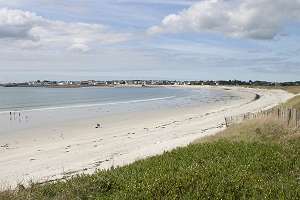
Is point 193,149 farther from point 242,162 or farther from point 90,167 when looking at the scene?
point 90,167

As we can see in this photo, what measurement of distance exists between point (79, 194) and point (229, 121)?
16.3 meters

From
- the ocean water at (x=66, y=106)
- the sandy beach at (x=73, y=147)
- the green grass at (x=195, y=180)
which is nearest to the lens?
the green grass at (x=195, y=180)

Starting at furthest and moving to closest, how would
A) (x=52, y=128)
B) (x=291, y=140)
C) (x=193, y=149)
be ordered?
(x=52, y=128) < (x=291, y=140) < (x=193, y=149)

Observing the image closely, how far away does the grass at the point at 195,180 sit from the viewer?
19.5 ft

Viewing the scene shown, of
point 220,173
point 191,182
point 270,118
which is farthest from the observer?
point 270,118

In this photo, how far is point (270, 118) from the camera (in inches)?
645

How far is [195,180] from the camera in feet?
21.1

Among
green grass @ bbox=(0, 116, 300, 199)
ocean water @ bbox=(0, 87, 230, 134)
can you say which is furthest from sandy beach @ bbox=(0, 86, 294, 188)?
ocean water @ bbox=(0, 87, 230, 134)

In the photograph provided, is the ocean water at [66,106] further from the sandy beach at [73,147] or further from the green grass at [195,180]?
the green grass at [195,180]

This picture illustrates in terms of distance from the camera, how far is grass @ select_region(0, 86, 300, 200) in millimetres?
5949

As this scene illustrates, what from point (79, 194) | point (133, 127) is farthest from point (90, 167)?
point (133, 127)

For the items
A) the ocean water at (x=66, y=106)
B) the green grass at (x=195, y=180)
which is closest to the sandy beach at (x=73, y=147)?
the green grass at (x=195, y=180)

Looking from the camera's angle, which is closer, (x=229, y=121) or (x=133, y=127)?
(x=229, y=121)

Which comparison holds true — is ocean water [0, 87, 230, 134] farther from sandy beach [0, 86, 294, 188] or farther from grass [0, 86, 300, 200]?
grass [0, 86, 300, 200]
